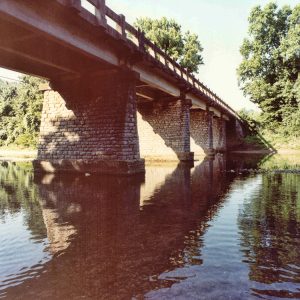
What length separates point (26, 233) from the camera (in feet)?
19.7

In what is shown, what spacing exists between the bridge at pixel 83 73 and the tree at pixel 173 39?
2563 cm

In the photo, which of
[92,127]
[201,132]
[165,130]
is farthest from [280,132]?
[92,127]

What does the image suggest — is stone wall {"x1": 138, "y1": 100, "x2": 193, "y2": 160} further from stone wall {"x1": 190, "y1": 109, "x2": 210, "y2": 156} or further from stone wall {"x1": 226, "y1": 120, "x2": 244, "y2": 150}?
stone wall {"x1": 226, "y1": 120, "x2": 244, "y2": 150}

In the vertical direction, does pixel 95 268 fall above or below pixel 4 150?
below

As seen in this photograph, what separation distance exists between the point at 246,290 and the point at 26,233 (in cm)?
418

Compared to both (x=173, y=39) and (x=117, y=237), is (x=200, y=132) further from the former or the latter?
(x=117, y=237)

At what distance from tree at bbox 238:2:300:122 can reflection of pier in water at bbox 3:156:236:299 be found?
1465 inches

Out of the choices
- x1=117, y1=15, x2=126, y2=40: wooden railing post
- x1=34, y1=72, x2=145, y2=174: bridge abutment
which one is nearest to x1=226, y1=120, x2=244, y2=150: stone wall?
x1=34, y1=72, x2=145, y2=174: bridge abutment

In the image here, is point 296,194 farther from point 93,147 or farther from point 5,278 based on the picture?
point 93,147

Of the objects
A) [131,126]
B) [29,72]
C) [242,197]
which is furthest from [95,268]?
[29,72]

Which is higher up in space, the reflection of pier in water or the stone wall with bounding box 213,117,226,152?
the stone wall with bounding box 213,117,226,152

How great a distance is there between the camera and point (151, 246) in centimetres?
509

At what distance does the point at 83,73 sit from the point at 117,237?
12168 mm

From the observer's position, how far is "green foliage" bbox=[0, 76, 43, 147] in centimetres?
4376
